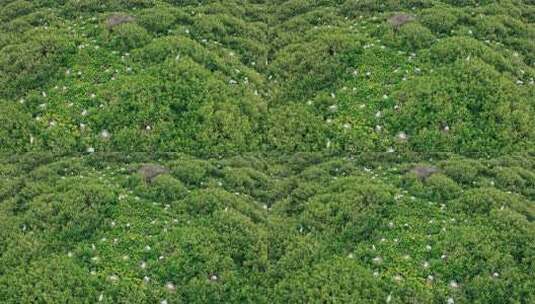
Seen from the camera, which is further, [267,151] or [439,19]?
[439,19]

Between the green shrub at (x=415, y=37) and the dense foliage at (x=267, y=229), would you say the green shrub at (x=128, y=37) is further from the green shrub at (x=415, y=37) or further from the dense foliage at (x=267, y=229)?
the green shrub at (x=415, y=37)

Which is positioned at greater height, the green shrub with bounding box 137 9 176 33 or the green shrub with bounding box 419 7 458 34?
the green shrub with bounding box 419 7 458 34

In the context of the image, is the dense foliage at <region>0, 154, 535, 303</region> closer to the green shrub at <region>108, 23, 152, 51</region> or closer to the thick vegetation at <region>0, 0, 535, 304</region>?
the thick vegetation at <region>0, 0, 535, 304</region>

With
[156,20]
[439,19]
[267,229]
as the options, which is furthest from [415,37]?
[267,229]

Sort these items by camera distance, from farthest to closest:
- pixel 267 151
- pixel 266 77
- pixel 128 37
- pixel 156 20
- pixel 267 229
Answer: pixel 156 20 → pixel 128 37 → pixel 266 77 → pixel 267 151 → pixel 267 229

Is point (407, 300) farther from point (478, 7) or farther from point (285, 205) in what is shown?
point (478, 7)

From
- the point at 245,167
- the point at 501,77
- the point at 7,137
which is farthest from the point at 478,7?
the point at 7,137

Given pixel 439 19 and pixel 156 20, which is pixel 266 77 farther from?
pixel 439 19

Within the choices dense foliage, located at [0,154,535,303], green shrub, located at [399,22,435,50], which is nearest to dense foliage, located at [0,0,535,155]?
green shrub, located at [399,22,435,50]
